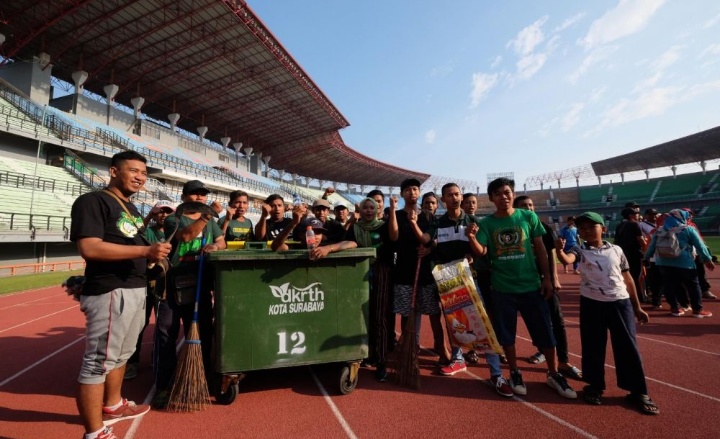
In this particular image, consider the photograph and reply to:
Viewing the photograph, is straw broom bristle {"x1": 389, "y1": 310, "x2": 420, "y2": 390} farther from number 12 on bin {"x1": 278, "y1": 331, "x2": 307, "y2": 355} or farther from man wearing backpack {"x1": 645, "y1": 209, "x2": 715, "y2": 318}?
man wearing backpack {"x1": 645, "y1": 209, "x2": 715, "y2": 318}

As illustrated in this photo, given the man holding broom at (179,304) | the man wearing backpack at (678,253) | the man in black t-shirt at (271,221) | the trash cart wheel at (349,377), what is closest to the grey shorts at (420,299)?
the trash cart wheel at (349,377)

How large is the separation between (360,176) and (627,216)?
162 feet

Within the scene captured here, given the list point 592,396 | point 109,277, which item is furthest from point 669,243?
point 109,277

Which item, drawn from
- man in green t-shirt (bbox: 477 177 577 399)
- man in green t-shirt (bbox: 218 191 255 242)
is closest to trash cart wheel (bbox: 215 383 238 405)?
man in green t-shirt (bbox: 218 191 255 242)

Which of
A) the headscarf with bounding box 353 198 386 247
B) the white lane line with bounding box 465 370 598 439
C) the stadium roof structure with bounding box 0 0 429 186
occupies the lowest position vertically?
the white lane line with bounding box 465 370 598 439

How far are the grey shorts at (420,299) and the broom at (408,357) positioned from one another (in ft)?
0.30

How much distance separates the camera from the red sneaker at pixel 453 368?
3.49m

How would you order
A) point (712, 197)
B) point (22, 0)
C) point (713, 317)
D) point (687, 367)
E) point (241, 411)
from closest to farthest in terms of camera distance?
1. point (241, 411)
2. point (687, 367)
3. point (713, 317)
4. point (22, 0)
5. point (712, 197)

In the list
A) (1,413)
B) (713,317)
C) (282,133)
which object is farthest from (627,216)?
(282,133)

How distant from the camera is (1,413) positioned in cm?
286

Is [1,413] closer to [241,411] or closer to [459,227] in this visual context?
[241,411]

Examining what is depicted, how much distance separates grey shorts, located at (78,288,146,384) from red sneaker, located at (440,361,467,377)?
297 centimetres

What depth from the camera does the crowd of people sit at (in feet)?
7.67

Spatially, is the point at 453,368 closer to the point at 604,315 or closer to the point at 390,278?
the point at 390,278
